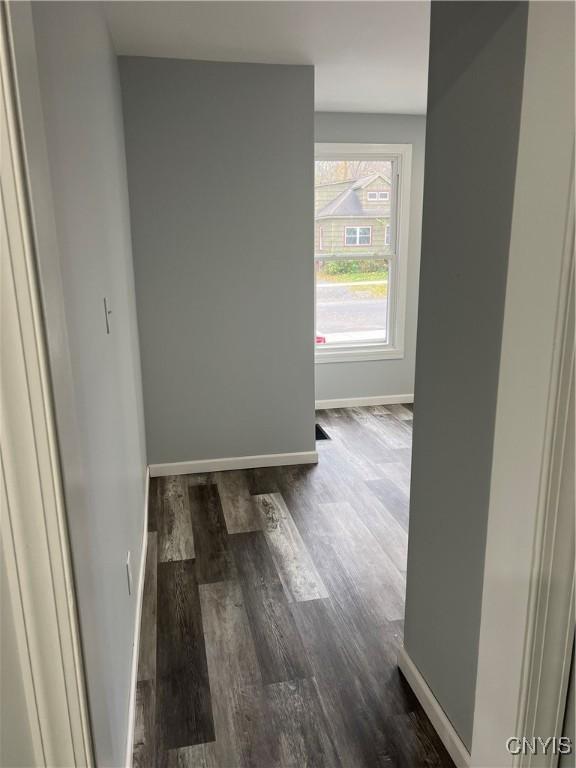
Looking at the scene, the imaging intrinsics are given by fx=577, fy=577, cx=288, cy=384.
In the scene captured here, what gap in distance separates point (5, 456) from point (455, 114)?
→ 1300 millimetres

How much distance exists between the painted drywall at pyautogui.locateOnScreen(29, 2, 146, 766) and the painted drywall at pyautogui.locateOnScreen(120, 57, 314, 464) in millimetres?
963

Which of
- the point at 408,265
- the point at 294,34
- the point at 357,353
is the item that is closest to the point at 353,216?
the point at 408,265

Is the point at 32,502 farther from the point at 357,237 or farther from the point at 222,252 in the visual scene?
the point at 357,237

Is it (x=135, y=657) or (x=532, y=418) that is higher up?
(x=532, y=418)

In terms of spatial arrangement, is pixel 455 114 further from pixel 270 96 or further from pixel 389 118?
pixel 389 118

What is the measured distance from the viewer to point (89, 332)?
1.39m

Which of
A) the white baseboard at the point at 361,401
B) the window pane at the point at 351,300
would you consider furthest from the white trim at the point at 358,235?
the white baseboard at the point at 361,401

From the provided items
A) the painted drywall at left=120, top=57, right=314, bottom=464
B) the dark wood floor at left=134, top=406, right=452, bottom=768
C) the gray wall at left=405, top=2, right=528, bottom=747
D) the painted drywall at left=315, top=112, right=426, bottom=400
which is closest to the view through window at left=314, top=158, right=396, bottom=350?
the painted drywall at left=315, top=112, right=426, bottom=400

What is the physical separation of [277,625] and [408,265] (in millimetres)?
3523

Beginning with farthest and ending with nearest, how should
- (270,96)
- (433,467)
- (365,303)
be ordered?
(365,303) → (270,96) → (433,467)

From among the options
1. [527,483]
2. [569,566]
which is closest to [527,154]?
[527,483]

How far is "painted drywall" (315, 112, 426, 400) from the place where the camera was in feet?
15.1

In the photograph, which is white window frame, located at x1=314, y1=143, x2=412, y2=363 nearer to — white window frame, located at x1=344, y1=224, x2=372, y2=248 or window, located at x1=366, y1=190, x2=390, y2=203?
window, located at x1=366, y1=190, x2=390, y2=203

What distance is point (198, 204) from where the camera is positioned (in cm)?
339
